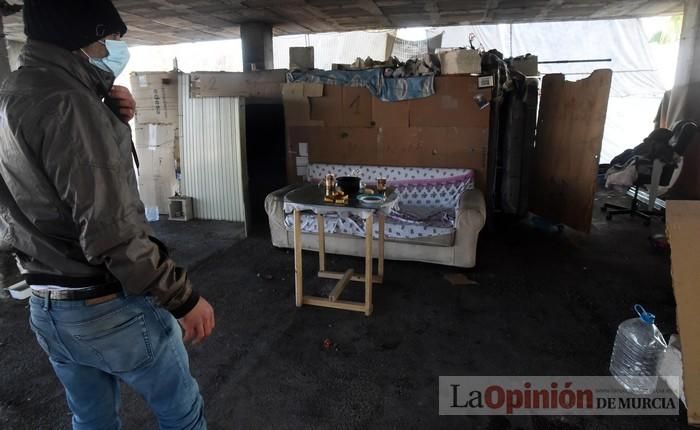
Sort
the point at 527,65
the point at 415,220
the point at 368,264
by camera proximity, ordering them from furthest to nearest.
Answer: the point at 527,65 → the point at 415,220 → the point at 368,264

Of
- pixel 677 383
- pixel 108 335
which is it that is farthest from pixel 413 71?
pixel 108 335

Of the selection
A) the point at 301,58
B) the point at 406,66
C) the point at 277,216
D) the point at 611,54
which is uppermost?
the point at 611,54

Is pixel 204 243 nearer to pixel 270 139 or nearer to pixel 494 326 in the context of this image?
pixel 270 139

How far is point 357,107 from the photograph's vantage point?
4141 millimetres

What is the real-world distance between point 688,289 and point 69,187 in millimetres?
2227

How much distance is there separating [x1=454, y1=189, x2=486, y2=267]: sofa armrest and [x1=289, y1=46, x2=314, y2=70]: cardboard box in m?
2.12

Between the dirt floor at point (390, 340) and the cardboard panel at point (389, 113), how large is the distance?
1.40 meters

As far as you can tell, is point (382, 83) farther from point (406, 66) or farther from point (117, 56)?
point (117, 56)

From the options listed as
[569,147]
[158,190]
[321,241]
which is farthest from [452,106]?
[158,190]

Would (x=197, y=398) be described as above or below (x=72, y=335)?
Result: below

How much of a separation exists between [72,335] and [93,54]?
66 centimetres

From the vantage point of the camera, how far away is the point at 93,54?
3.33ft

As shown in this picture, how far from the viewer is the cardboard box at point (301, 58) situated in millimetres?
4254

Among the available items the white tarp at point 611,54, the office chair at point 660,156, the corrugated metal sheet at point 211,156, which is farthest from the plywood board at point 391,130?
the white tarp at point 611,54
